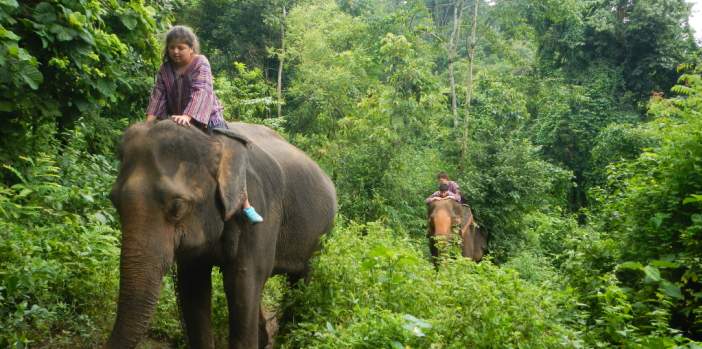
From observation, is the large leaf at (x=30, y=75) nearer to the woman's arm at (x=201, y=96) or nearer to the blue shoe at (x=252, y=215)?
the woman's arm at (x=201, y=96)

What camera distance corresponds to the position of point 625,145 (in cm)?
1972

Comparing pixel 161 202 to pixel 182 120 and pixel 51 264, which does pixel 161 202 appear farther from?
pixel 51 264

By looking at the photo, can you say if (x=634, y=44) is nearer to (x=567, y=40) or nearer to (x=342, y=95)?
(x=567, y=40)

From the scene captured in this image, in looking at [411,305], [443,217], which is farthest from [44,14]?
[443,217]

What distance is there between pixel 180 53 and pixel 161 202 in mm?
1162

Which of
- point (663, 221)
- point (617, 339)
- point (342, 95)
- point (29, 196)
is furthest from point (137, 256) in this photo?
point (342, 95)

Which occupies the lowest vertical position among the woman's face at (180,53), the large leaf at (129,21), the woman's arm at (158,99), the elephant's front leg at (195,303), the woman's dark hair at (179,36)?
the elephant's front leg at (195,303)

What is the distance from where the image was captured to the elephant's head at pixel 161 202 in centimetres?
353

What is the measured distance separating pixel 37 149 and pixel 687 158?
210 inches

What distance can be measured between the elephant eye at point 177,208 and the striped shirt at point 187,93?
0.67 m

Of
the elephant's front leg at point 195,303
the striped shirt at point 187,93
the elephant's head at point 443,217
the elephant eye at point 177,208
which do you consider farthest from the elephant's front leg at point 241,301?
the elephant's head at point 443,217

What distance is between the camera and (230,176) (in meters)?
4.21

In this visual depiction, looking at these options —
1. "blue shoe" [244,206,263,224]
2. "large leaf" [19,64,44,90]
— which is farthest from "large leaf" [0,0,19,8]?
"blue shoe" [244,206,263,224]

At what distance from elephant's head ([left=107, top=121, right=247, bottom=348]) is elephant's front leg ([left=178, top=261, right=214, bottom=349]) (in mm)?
704
